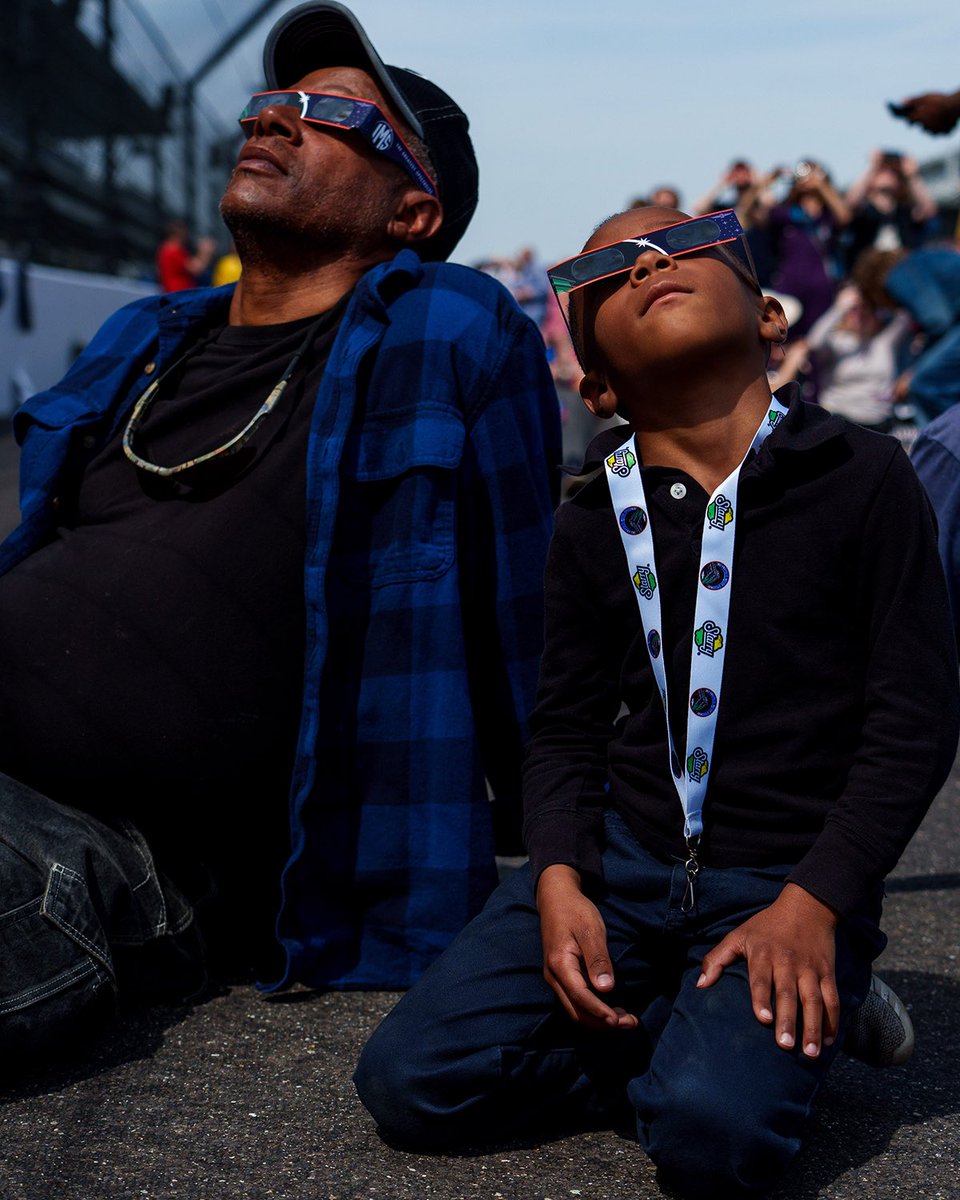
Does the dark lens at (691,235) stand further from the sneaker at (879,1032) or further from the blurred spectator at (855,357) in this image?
the blurred spectator at (855,357)

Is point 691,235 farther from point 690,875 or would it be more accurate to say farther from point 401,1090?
point 401,1090

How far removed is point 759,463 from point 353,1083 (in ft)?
3.40

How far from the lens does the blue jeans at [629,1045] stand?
1.78 meters

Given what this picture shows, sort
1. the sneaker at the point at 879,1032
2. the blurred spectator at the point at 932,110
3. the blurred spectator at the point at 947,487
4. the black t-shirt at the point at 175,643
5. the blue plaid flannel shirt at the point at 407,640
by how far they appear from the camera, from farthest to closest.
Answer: the blurred spectator at the point at 932,110 < the blurred spectator at the point at 947,487 < the blue plaid flannel shirt at the point at 407,640 < the black t-shirt at the point at 175,643 < the sneaker at the point at 879,1032

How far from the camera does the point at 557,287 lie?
219 cm

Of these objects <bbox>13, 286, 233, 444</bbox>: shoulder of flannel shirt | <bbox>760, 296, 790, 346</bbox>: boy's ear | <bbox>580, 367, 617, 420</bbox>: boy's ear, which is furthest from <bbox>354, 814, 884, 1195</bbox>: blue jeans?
<bbox>13, 286, 233, 444</bbox>: shoulder of flannel shirt

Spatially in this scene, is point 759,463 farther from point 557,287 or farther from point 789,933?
point 789,933

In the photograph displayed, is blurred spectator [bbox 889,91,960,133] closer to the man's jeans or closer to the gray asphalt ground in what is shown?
the gray asphalt ground

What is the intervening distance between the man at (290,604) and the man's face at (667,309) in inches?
22.3

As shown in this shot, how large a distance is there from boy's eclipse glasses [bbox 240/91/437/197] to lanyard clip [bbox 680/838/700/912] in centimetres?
153

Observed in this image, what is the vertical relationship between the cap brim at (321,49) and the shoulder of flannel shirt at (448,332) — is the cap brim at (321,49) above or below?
above

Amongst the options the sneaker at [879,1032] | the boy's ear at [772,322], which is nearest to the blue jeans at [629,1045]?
the sneaker at [879,1032]

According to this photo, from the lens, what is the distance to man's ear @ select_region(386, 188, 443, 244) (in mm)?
2947

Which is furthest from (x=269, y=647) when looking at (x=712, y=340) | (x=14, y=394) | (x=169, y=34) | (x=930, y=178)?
(x=930, y=178)
